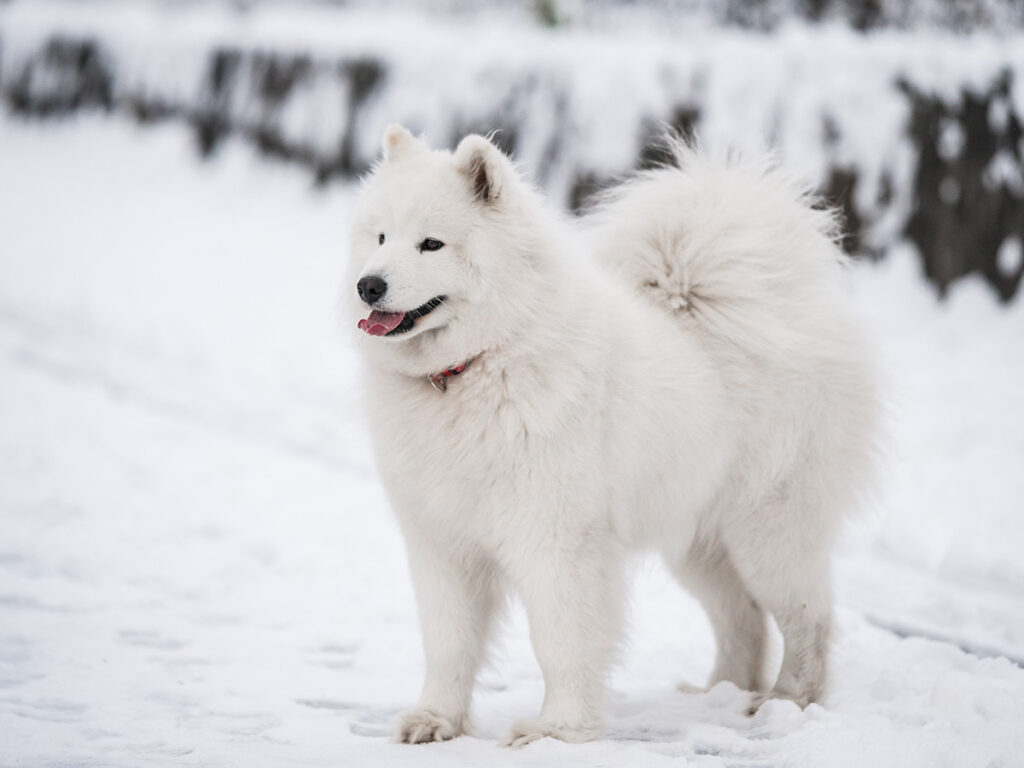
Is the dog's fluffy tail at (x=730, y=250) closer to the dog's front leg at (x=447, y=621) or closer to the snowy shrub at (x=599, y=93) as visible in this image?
the snowy shrub at (x=599, y=93)

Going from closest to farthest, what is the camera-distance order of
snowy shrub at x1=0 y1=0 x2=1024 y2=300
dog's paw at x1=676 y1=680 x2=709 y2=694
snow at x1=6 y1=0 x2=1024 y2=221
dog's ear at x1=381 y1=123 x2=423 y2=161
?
dog's ear at x1=381 y1=123 x2=423 y2=161 < dog's paw at x1=676 y1=680 x2=709 y2=694 < snowy shrub at x1=0 y1=0 x2=1024 y2=300 < snow at x1=6 y1=0 x2=1024 y2=221

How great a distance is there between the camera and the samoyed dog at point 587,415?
9.78ft

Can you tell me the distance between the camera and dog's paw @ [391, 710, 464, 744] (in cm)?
303

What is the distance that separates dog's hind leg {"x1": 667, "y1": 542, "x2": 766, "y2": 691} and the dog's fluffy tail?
94 centimetres

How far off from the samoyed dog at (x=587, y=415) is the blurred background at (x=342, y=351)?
0.30 m

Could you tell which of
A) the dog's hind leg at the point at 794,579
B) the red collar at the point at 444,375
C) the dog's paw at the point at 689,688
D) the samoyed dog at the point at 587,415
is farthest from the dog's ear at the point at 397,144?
the dog's paw at the point at 689,688

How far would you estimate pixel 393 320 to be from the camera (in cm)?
297

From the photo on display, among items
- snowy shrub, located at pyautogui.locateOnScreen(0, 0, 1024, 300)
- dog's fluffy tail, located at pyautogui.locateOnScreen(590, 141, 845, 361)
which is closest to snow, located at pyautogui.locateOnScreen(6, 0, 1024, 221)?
snowy shrub, located at pyautogui.locateOnScreen(0, 0, 1024, 300)

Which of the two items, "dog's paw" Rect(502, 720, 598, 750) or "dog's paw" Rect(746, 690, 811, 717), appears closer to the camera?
"dog's paw" Rect(502, 720, 598, 750)

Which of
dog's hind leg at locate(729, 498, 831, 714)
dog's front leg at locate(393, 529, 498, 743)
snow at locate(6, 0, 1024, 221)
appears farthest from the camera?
snow at locate(6, 0, 1024, 221)

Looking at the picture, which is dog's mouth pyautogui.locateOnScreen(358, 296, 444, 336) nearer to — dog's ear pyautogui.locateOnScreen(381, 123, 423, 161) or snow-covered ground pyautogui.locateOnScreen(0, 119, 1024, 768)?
snow-covered ground pyautogui.locateOnScreen(0, 119, 1024, 768)

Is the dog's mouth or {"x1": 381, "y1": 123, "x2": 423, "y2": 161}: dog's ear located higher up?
{"x1": 381, "y1": 123, "x2": 423, "y2": 161}: dog's ear

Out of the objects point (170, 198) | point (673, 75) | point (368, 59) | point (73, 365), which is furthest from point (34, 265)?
point (673, 75)

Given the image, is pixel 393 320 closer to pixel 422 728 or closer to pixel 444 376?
pixel 444 376
